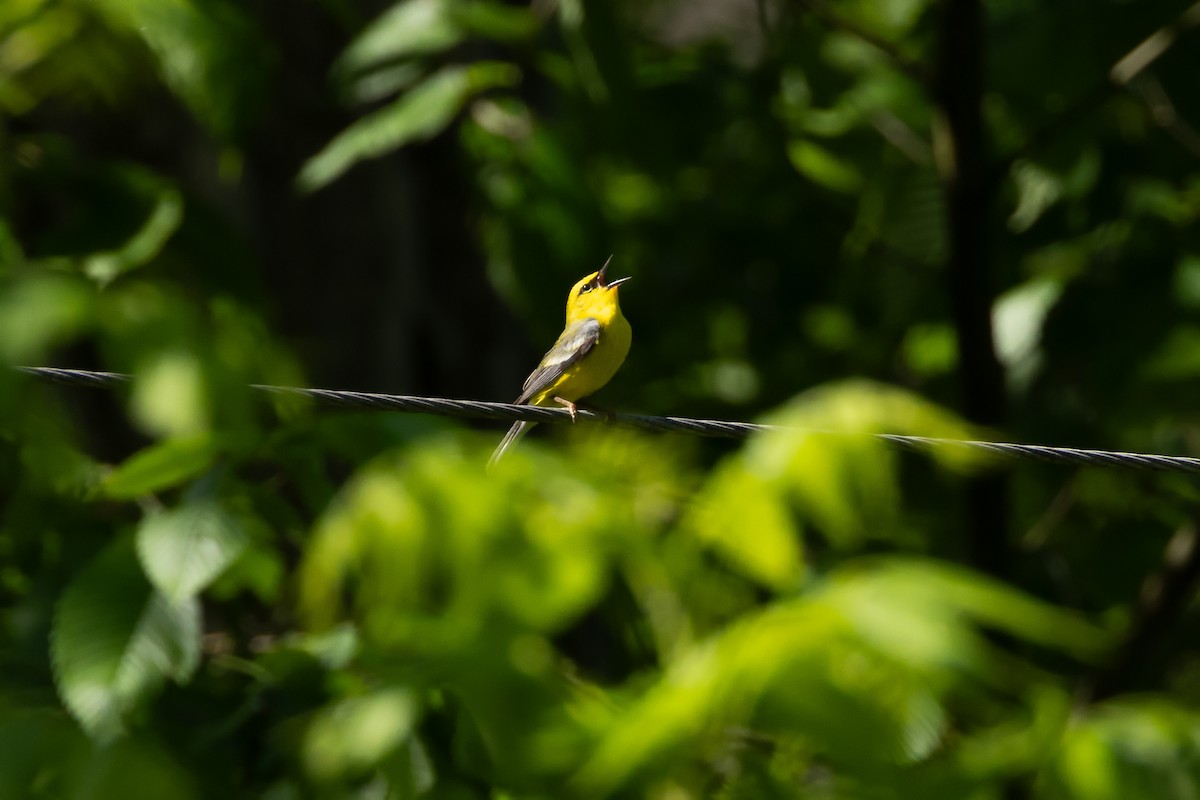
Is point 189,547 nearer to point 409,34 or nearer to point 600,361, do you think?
point 409,34

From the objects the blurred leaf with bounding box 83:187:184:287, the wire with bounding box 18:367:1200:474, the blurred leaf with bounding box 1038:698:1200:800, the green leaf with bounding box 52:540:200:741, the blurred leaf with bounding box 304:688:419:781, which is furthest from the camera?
the blurred leaf with bounding box 83:187:184:287

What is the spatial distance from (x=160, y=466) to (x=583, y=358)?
345cm

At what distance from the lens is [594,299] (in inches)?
280

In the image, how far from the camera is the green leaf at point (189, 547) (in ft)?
10.6

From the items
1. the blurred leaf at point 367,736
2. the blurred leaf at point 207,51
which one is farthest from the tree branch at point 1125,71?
the blurred leaf at point 367,736

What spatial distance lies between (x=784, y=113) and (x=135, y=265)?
4012 millimetres

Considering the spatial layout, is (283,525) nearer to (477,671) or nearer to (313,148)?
(477,671)

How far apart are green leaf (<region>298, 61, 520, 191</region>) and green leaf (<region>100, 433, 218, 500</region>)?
209 centimetres

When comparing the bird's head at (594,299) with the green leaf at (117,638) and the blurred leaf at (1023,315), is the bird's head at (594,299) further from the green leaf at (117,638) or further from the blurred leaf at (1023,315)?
the green leaf at (117,638)

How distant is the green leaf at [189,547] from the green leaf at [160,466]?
0.09 meters

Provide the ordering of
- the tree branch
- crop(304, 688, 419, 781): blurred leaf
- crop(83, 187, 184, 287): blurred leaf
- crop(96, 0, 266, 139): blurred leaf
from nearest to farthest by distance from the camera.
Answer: crop(304, 688, 419, 781): blurred leaf
crop(96, 0, 266, 139): blurred leaf
crop(83, 187, 184, 287): blurred leaf
the tree branch

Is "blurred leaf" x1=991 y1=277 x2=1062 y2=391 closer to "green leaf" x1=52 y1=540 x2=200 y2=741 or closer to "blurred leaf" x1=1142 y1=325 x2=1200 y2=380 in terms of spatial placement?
"blurred leaf" x1=1142 y1=325 x2=1200 y2=380

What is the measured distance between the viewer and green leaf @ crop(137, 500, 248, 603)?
325 centimetres

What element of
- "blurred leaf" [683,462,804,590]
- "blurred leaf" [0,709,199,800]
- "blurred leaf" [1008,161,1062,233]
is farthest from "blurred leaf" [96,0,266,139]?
"blurred leaf" [1008,161,1062,233]
